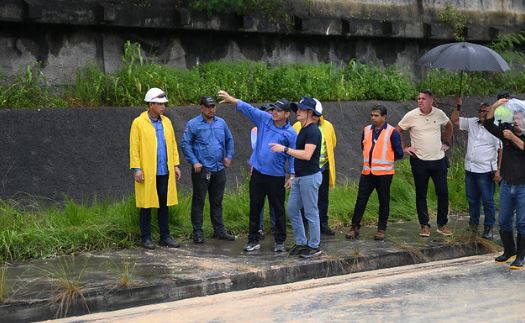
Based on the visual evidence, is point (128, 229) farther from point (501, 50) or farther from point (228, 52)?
point (501, 50)

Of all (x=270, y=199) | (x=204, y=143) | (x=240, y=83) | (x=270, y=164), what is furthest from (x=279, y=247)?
(x=240, y=83)

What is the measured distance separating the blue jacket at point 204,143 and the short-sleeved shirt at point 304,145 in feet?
4.53

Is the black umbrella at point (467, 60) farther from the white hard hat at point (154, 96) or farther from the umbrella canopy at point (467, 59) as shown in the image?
the white hard hat at point (154, 96)

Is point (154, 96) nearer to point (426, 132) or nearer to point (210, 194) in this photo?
point (210, 194)

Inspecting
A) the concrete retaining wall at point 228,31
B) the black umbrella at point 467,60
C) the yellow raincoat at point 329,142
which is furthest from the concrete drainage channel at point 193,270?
the concrete retaining wall at point 228,31

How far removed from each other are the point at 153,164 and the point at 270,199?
1.40 metres

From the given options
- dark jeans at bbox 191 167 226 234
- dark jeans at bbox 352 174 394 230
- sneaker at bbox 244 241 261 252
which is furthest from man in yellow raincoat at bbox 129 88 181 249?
dark jeans at bbox 352 174 394 230

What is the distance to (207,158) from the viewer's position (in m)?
12.0

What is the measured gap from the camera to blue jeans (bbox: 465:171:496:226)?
40.7 feet

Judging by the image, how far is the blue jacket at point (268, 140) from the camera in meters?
11.1

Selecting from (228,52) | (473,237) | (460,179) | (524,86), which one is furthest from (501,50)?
(473,237)

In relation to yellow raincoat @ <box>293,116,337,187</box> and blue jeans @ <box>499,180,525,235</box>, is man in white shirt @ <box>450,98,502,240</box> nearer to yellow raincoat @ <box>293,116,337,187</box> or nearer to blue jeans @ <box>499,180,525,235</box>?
blue jeans @ <box>499,180,525,235</box>

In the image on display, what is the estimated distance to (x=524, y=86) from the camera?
20.0 metres

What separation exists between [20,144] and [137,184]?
1.86 m
